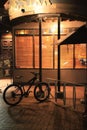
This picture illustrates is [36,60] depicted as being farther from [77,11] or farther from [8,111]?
[8,111]

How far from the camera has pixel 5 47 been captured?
28.6 meters

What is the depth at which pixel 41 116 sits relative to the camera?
34.7ft

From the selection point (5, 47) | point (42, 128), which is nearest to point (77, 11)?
point (42, 128)

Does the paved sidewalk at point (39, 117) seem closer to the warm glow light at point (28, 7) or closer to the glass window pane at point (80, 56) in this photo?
the warm glow light at point (28, 7)

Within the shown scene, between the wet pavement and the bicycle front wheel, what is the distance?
0.20 metres

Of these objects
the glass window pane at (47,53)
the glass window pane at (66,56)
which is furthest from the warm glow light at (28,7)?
the glass window pane at (66,56)

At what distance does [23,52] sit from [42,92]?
21.5 feet

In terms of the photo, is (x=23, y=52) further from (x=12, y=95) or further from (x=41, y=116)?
(x=41, y=116)

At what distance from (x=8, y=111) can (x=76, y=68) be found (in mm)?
8418

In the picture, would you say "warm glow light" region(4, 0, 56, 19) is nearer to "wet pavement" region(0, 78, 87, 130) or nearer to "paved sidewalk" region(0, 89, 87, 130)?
"wet pavement" region(0, 78, 87, 130)

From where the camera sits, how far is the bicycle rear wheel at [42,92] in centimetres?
1346

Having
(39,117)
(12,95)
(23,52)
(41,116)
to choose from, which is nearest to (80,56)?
(23,52)

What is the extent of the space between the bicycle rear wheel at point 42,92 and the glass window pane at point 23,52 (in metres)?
6.02

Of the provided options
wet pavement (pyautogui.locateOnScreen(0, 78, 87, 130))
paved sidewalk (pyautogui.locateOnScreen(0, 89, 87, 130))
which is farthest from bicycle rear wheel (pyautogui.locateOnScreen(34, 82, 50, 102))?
paved sidewalk (pyautogui.locateOnScreen(0, 89, 87, 130))
